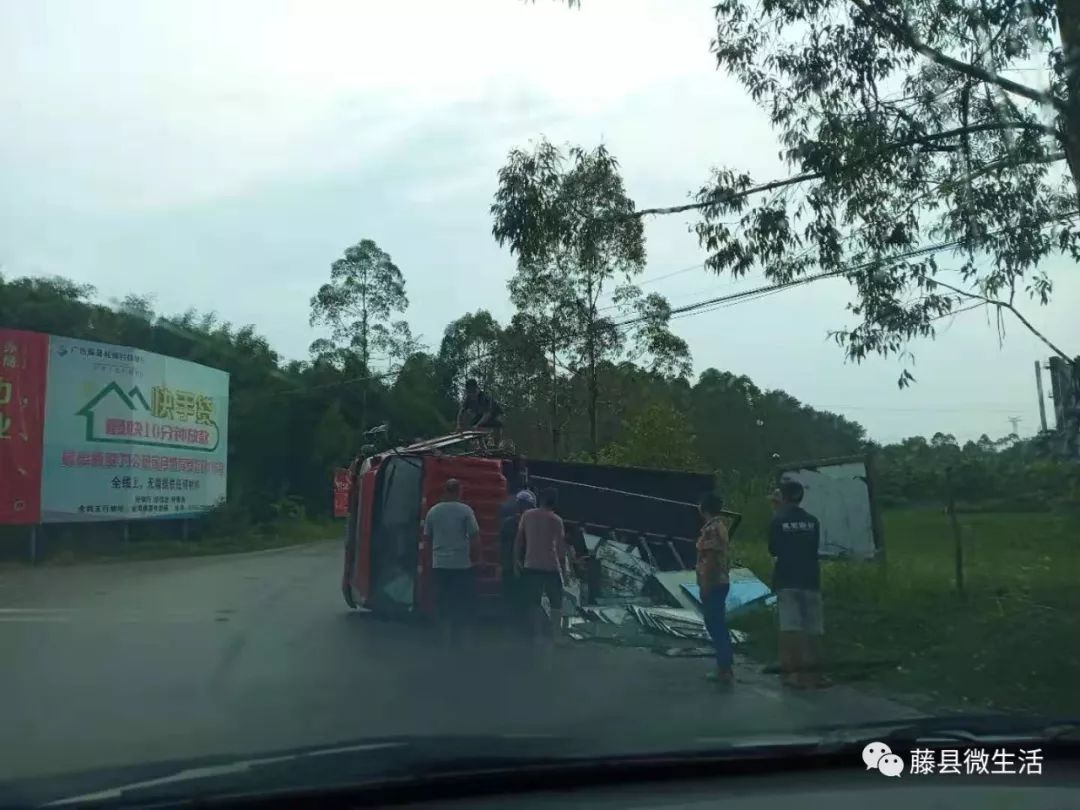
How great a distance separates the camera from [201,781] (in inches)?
149

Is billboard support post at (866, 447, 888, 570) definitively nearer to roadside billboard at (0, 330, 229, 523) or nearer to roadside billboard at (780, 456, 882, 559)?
roadside billboard at (780, 456, 882, 559)

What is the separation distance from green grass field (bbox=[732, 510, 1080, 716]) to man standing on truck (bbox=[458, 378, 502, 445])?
4104 mm

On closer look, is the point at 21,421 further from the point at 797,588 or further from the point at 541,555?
the point at 797,588

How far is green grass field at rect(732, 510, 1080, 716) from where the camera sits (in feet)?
28.6

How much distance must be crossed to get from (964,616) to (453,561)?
16.1 feet

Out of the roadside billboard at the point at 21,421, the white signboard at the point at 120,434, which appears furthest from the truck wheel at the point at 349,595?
the white signboard at the point at 120,434

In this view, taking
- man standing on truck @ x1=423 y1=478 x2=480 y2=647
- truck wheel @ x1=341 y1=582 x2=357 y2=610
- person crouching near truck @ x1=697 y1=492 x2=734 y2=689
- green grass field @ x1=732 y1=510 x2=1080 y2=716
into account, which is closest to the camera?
green grass field @ x1=732 y1=510 x2=1080 y2=716

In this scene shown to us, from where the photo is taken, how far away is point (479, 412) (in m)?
15.9

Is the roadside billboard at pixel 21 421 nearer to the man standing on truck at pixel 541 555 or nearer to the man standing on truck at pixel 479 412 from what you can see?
the man standing on truck at pixel 479 412

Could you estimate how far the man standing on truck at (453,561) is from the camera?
36.0 ft

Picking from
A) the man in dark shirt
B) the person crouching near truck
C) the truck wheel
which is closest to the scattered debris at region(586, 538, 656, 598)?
the truck wheel

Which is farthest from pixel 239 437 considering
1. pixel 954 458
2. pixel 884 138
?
pixel 884 138

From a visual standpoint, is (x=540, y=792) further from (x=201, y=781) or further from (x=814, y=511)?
(x=814, y=511)

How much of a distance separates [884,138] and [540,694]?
18.0 ft
